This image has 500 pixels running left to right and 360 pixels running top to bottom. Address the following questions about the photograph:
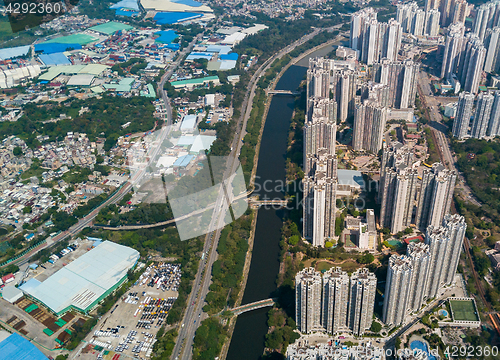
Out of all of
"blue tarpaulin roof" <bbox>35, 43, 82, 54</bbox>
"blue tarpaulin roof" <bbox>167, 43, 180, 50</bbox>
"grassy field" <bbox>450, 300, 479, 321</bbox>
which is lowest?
"grassy field" <bbox>450, 300, 479, 321</bbox>

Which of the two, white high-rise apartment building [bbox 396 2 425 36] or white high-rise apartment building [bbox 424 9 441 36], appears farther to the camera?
white high-rise apartment building [bbox 396 2 425 36]

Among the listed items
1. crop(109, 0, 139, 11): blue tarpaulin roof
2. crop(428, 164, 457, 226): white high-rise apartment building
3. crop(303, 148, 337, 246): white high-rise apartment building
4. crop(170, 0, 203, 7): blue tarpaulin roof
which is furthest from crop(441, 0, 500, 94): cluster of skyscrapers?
crop(109, 0, 139, 11): blue tarpaulin roof

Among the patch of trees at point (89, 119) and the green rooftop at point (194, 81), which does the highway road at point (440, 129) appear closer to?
the green rooftop at point (194, 81)

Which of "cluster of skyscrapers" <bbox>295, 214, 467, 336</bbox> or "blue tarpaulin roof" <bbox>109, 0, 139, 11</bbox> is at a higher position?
"blue tarpaulin roof" <bbox>109, 0, 139, 11</bbox>

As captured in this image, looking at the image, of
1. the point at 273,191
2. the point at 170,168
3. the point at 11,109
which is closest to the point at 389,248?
the point at 273,191

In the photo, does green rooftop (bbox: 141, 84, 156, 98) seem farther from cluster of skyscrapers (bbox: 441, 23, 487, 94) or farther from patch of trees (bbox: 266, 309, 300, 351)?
patch of trees (bbox: 266, 309, 300, 351)

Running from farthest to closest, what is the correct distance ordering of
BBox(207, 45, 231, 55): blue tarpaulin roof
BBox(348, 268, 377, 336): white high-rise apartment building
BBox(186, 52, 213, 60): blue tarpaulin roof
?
1. BBox(207, 45, 231, 55): blue tarpaulin roof
2. BBox(186, 52, 213, 60): blue tarpaulin roof
3. BBox(348, 268, 377, 336): white high-rise apartment building

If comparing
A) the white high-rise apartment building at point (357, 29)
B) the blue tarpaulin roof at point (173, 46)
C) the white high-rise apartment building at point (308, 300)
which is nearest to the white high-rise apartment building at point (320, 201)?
the white high-rise apartment building at point (308, 300)

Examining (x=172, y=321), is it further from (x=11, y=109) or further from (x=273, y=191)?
(x=11, y=109)
